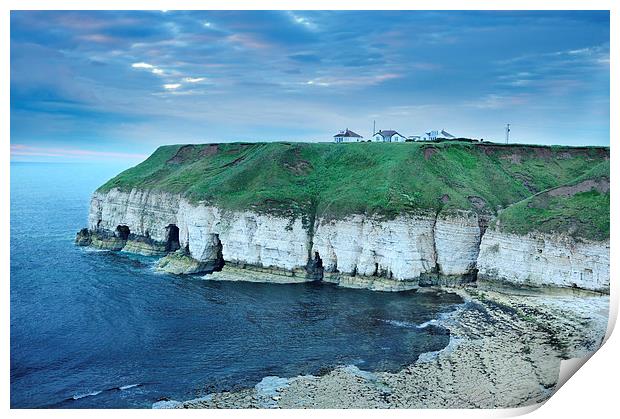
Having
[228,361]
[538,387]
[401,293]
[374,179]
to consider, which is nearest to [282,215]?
[374,179]

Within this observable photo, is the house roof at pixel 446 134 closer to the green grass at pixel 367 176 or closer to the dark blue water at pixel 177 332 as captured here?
the green grass at pixel 367 176

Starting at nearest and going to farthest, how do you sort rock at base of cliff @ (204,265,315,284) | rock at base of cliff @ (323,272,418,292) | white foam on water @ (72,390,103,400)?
1. white foam on water @ (72,390,103,400)
2. rock at base of cliff @ (323,272,418,292)
3. rock at base of cliff @ (204,265,315,284)

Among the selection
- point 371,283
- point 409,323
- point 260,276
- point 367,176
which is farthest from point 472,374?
point 367,176

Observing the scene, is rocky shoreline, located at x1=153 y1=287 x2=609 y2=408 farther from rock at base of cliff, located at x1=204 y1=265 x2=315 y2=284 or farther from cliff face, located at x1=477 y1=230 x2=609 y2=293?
rock at base of cliff, located at x1=204 y1=265 x2=315 y2=284

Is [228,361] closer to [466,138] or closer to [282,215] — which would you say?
[282,215]

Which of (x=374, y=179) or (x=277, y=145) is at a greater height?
(x=277, y=145)

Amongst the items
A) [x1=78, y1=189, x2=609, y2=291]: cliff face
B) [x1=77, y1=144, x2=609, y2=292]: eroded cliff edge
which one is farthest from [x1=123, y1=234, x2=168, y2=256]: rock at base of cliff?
[x1=78, y1=189, x2=609, y2=291]: cliff face

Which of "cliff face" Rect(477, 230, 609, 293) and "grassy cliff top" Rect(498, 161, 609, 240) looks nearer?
"cliff face" Rect(477, 230, 609, 293)
